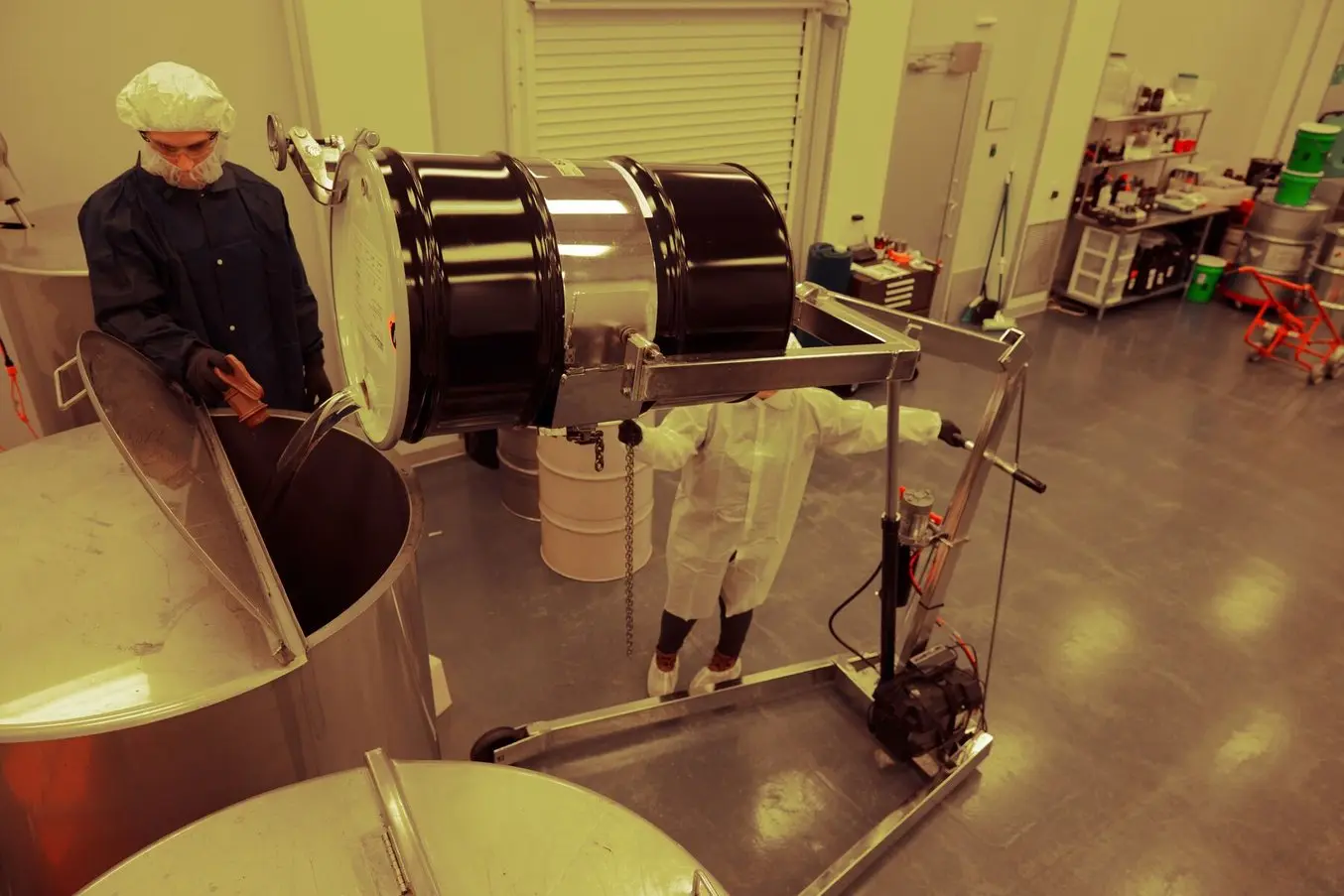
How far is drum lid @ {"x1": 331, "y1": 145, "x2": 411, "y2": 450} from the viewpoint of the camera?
0.87 meters

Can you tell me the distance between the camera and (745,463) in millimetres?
2072

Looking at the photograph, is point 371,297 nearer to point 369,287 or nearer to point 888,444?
point 369,287

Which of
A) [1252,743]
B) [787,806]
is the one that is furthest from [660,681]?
[1252,743]

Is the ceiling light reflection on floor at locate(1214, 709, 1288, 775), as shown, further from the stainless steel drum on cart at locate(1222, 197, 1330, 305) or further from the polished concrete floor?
the stainless steel drum on cart at locate(1222, 197, 1330, 305)

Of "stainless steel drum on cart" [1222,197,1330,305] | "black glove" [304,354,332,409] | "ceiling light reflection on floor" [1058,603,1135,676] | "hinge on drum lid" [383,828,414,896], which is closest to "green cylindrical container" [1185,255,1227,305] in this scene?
"stainless steel drum on cart" [1222,197,1330,305]

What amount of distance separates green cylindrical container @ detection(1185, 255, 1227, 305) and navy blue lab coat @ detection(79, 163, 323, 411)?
5789 mm

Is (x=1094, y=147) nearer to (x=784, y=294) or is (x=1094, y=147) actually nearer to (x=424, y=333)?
(x=784, y=294)

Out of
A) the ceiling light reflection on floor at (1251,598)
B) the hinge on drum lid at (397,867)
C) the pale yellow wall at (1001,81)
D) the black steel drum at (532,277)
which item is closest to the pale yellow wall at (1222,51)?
the pale yellow wall at (1001,81)

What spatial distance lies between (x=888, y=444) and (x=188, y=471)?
1.39 m

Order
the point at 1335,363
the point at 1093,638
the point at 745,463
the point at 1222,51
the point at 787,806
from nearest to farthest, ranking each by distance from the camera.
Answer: the point at 745,463 → the point at 787,806 → the point at 1093,638 → the point at 1335,363 → the point at 1222,51

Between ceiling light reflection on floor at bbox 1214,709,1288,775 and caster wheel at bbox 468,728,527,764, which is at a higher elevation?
caster wheel at bbox 468,728,527,764

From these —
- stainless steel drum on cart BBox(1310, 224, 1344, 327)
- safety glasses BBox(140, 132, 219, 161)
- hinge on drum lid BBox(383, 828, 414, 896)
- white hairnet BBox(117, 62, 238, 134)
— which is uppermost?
white hairnet BBox(117, 62, 238, 134)

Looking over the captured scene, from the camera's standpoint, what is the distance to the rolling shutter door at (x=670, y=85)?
10.8ft

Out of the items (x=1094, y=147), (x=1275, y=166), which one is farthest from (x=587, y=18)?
(x=1275, y=166)
